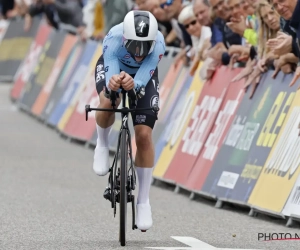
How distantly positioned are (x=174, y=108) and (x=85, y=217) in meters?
4.17

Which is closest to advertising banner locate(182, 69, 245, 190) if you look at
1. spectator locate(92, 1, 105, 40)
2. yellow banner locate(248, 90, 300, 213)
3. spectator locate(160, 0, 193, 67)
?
yellow banner locate(248, 90, 300, 213)

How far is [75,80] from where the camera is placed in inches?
880

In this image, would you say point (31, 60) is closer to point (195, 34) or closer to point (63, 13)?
point (63, 13)

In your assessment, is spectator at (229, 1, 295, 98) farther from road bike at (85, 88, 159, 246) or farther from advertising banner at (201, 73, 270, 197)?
road bike at (85, 88, 159, 246)

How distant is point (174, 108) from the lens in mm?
15961

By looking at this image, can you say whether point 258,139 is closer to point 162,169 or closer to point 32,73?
point 162,169

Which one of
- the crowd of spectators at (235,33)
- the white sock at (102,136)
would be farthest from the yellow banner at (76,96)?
the white sock at (102,136)

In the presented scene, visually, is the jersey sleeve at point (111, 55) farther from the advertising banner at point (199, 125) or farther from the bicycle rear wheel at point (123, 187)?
the advertising banner at point (199, 125)

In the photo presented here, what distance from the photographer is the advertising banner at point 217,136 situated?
539 inches

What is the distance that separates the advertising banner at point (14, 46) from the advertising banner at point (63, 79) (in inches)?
266

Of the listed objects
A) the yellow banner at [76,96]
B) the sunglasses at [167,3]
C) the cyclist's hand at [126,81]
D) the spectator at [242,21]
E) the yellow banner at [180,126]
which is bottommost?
the yellow banner at [76,96]

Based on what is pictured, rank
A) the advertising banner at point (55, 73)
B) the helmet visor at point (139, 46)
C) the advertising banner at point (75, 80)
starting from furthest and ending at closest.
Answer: the advertising banner at point (55, 73) < the advertising banner at point (75, 80) < the helmet visor at point (139, 46)

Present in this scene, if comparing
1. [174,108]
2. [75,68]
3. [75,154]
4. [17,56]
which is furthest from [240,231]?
[17,56]

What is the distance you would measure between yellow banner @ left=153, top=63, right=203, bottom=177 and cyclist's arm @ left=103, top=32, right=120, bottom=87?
4.64 metres
